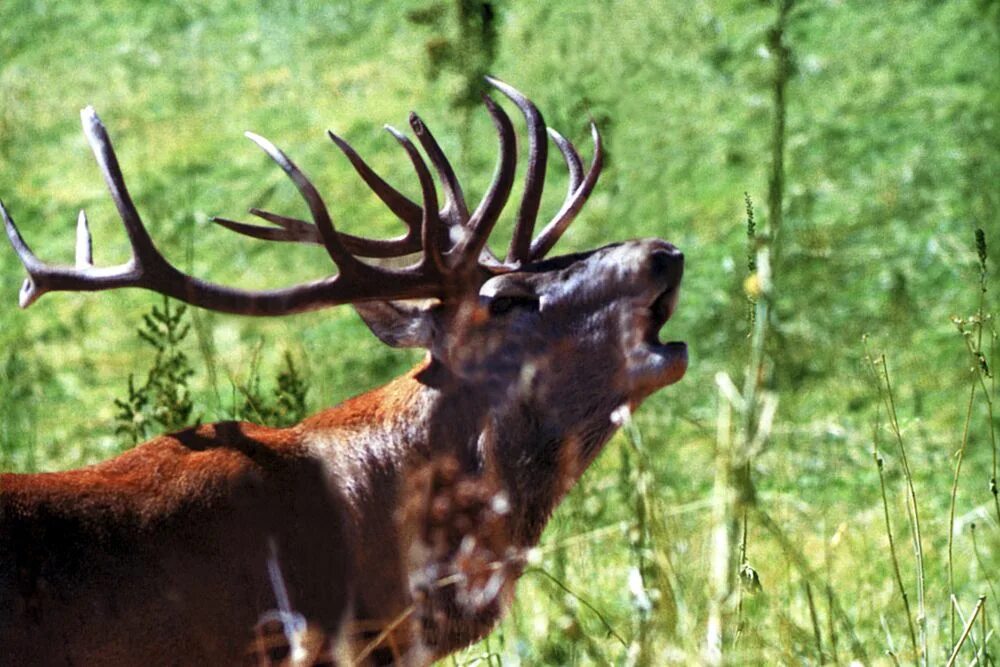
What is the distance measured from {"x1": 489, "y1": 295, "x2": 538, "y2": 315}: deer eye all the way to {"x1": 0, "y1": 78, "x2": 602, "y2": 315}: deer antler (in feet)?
0.31

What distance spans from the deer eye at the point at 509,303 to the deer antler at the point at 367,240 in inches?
3.7

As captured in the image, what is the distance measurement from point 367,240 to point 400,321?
257 millimetres

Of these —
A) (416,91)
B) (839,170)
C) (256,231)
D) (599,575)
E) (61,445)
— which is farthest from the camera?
(416,91)

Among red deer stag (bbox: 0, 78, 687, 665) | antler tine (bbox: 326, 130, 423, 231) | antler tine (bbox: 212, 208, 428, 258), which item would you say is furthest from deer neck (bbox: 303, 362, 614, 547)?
antler tine (bbox: 326, 130, 423, 231)

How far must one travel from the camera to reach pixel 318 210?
3807 mm

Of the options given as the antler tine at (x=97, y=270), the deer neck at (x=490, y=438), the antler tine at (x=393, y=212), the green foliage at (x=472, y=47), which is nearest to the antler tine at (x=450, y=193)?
the antler tine at (x=393, y=212)

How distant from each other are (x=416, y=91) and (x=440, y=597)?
8289 millimetres

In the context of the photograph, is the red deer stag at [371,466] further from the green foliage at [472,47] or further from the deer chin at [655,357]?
the green foliage at [472,47]

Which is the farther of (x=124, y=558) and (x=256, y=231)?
(x=256, y=231)

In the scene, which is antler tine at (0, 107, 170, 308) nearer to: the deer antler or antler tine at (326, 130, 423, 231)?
the deer antler

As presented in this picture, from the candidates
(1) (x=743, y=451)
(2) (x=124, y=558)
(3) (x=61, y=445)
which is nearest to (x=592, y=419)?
(2) (x=124, y=558)

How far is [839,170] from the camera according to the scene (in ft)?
31.3

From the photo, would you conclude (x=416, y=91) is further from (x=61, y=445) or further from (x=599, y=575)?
(x=599, y=575)

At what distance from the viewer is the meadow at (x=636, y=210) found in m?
4.85
